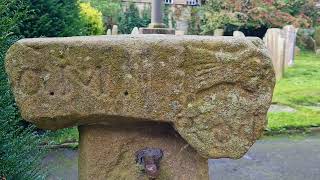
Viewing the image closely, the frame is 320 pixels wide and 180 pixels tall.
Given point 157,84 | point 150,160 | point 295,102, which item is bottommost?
point 295,102

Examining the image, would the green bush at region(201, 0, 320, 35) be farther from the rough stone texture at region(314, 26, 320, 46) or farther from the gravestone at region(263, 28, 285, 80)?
the gravestone at region(263, 28, 285, 80)

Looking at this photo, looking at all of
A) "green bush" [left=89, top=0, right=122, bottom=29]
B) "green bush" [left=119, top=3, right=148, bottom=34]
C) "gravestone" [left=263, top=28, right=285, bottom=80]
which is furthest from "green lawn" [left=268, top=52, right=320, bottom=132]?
"green bush" [left=89, top=0, right=122, bottom=29]

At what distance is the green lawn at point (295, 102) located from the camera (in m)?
6.26

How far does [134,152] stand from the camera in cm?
241

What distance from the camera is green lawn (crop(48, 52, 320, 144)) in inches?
247

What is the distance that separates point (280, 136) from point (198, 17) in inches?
493

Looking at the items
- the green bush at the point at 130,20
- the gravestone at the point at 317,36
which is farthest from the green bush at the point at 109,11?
the gravestone at the point at 317,36

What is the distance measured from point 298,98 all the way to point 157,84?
6.94 meters

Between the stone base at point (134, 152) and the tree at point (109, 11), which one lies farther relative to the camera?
the tree at point (109, 11)

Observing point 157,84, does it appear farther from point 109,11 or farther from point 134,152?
point 109,11

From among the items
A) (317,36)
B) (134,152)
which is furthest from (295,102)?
(317,36)

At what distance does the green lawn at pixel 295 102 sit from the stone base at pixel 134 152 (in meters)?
2.43

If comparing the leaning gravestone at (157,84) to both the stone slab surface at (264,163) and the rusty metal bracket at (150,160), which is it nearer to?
the rusty metal bracket at (150,160)

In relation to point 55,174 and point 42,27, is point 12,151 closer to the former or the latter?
point 55,174
